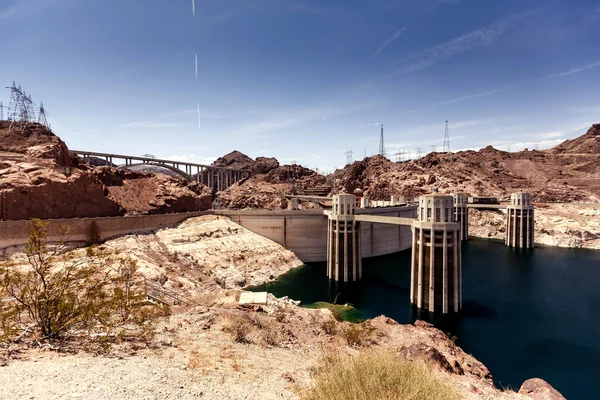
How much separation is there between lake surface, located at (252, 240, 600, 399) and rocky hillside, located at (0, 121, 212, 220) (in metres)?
25.6

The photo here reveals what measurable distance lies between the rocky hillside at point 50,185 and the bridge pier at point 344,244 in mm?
29187

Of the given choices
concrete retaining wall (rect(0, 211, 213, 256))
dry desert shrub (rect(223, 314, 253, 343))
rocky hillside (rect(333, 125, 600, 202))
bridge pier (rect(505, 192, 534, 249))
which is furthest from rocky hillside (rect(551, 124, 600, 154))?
dry desert shrub (rect(223, 314, 253, 343))

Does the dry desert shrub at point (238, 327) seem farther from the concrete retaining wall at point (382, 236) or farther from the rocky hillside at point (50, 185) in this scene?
the concrete retaining wall at point (382, 236)

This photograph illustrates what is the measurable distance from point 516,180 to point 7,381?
407 ft

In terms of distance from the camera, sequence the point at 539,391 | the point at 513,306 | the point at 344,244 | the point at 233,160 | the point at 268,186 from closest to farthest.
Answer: the point at 539,391
the point at 513,306
the point at 344,244
the point at 268,186
the point at 233,160

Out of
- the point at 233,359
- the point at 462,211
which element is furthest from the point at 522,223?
the point at 233,359

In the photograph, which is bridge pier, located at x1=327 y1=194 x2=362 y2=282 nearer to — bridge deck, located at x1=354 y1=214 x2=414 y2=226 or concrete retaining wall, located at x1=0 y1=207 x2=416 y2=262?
bridge deck, located at x1=354 y1=214 x2=414 y2=226

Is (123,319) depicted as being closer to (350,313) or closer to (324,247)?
(350,313)

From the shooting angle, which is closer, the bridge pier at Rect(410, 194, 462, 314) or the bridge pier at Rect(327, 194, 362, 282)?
the bridge pier at Rect(410, 194, 462, 314)

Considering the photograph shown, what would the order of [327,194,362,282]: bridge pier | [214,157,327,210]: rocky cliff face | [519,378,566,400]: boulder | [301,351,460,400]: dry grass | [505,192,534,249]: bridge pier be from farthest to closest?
[214,157,327,210]: rocky cliff face → [505,192,534,249]: bridge pier → [327,194,362,282]: bridge pier → [519,378,566,400]: boulder → [301,351,460,400]: dry grass

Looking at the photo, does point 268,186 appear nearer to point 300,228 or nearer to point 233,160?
point 300,228

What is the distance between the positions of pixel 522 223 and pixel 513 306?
144ft

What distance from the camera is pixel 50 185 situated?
3622 cm

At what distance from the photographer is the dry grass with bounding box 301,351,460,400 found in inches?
317
